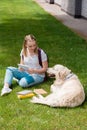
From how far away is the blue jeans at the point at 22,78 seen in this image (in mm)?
7898

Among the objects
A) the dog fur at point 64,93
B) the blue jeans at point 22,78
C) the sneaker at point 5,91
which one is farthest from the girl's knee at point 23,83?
the dog fur at point 64,93

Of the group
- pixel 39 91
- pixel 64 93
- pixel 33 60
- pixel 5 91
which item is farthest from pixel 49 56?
pixel 64 93

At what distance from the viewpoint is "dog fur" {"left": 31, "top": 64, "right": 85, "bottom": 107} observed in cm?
669

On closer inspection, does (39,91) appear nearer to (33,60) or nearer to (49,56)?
(33,60)

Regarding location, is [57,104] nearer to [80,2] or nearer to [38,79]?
[38,79]

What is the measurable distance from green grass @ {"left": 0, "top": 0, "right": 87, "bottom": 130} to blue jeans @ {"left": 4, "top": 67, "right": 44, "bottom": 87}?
11 centimetres

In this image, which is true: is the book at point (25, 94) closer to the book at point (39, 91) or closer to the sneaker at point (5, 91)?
the book at point (39, 91)

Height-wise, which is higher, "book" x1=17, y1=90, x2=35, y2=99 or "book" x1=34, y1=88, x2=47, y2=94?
"book" x1=17, y1=90, x2=35, y2=99

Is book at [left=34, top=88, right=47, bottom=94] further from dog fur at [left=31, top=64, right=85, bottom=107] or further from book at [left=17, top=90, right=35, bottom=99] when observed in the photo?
dog fur at [left=31, top=64, right=85, bottom=107]

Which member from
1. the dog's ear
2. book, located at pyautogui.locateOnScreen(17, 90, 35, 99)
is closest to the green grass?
book, located at pyautogui.locateOnScreen(17, 90, 35, 99)

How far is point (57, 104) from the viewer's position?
675 centimetres

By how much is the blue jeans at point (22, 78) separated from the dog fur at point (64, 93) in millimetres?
649

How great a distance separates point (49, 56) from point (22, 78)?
2977 millimetres

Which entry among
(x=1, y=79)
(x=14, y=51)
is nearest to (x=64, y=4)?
(x=14, y=51)
